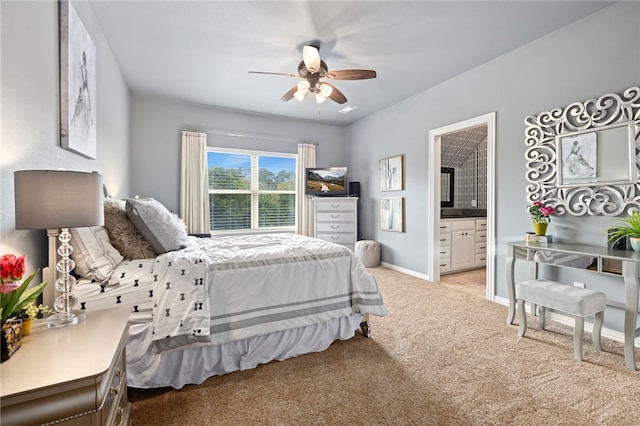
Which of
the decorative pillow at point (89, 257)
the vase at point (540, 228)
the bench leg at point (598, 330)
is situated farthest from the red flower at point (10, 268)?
the vase at point (540, 228)

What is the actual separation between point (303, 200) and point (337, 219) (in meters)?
0.80

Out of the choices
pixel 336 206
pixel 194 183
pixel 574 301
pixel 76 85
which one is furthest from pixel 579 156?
pixel 194 183

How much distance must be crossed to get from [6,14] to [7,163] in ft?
2.11

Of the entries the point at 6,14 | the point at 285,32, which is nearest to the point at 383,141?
the point at 285,32

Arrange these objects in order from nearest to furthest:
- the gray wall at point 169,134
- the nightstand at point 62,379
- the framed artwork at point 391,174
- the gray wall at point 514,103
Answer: the nightstand at point 62,379
the gray wall at point 514,103
the gray wall at point 169,134
the framed artwork at point 391,174

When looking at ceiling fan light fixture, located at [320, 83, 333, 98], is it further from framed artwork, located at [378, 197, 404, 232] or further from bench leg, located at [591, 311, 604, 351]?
bench leg, located at [591, 311, 604, 351]

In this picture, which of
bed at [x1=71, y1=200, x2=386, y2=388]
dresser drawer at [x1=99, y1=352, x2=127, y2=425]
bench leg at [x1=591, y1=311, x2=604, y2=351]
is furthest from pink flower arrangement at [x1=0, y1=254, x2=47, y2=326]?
bench leg at [x1=591, y1=311, x2=604, y2=351]

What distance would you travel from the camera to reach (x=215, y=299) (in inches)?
73.5

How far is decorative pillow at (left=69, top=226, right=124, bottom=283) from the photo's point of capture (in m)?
1.57

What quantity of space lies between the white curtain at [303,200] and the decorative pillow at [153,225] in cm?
338

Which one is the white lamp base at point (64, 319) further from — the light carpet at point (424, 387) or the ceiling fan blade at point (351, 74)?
the ceiling fan blade at point (351, 74)

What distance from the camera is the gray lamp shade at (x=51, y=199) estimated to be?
1.05 meters

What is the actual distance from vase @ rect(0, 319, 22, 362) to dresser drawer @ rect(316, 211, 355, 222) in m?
4.34

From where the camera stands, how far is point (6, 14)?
121 cm
